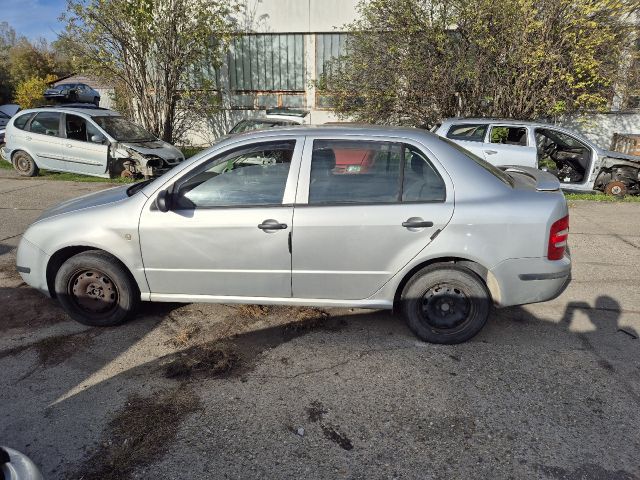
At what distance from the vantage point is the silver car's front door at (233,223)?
349cm

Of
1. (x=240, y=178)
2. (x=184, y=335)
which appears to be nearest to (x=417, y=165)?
(x=240, y=178)

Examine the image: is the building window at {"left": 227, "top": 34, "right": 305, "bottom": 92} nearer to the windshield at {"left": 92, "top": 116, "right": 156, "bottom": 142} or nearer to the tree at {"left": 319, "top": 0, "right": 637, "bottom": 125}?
the tree at {"left": 319, "top": 0, "right": 637, "bottom": 125}

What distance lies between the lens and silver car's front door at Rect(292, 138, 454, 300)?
11.2 feet

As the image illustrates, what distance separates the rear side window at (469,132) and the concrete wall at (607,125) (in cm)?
591

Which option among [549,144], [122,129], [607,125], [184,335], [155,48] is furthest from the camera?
[607,125]

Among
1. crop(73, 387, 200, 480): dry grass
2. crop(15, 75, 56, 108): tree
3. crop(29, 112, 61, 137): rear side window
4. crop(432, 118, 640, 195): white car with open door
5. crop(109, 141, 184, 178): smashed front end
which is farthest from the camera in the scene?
crop(15, 75, 56, 108): tree

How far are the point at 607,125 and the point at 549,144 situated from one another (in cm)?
536

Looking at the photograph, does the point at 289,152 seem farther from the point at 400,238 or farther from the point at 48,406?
the point at 48,406

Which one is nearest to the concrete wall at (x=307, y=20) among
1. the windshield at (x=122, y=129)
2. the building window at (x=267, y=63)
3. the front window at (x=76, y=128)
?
the building window at (x=267, y=63)

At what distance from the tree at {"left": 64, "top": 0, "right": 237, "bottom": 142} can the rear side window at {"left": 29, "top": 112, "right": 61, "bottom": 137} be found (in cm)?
272

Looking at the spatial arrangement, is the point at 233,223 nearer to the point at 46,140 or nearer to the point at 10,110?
the point at 46,140

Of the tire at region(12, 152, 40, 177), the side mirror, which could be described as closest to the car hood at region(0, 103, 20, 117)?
the tire at region(12, 152, 40, 177)

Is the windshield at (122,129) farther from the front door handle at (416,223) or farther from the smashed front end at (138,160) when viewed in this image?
the front door handle at (416,223)

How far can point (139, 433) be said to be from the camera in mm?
2674
